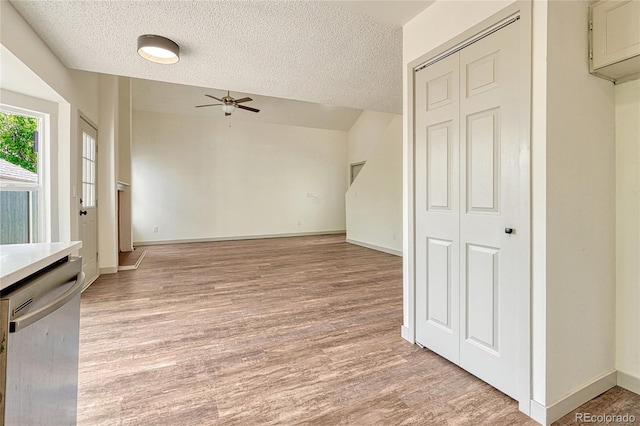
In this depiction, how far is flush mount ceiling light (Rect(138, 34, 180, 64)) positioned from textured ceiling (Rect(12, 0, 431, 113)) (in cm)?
5

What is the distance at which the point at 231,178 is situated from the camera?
25.5ft

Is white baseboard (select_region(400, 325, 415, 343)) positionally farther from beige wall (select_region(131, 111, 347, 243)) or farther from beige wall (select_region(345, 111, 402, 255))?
beige wall (select_region(131, 111, 347, 243))

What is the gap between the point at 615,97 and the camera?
1.65 m

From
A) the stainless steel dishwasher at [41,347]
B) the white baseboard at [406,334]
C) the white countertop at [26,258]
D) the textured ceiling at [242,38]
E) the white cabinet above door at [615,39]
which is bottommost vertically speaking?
A: the white baseboard at [406,334]

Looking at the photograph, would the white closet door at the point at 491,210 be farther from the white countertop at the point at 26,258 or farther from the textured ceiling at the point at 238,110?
the textured ceiling at the point at 238,110

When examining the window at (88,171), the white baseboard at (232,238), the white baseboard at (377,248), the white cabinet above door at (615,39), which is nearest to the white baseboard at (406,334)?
the white cabinet above door at (615,39)

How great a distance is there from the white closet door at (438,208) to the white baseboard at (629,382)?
2.81 feet

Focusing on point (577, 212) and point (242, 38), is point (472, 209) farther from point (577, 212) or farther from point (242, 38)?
point (242, 38)


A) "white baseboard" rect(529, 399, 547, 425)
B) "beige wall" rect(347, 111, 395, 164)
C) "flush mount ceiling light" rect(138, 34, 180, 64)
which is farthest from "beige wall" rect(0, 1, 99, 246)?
"beige wall" rect(347, 111, 395, 164)

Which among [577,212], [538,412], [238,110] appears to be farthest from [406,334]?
[238,110]

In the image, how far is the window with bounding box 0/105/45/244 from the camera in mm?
2572

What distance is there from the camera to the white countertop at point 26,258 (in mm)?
799

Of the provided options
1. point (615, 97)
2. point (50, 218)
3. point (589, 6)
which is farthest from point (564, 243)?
point (50, 218)

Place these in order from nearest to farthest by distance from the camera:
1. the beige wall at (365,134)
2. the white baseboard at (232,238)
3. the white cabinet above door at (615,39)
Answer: the white cabinet above door at (615,39)
the white baseboard at (232,238)
the beige wall at (365,134)
